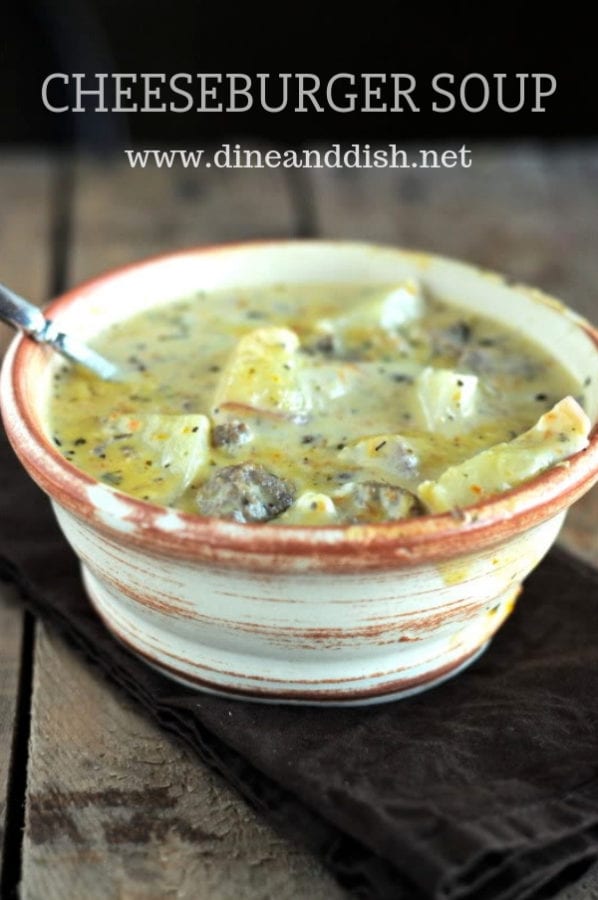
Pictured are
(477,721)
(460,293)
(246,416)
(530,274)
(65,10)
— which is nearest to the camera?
(477,721)

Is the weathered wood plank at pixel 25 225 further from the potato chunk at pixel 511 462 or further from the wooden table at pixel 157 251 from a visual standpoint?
the potato chunk at pixel 511 462

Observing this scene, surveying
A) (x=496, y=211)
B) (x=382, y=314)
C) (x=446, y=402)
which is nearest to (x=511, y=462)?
(x=446, y=402)

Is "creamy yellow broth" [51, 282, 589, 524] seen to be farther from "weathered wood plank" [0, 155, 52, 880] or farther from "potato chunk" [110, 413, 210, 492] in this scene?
"weathered wood plank" [0, 155, 52, 880]

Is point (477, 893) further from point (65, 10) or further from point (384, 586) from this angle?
point (65, 10)

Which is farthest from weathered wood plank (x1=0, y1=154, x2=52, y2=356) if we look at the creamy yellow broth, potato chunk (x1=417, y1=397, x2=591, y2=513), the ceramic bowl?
potato chunk (x1=417, y1=397, x2=591, y2=513)

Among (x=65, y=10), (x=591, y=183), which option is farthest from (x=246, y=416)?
(x=65, y=10)

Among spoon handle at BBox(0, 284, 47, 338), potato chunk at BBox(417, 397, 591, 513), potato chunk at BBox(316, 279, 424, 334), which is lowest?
potato chunk at BBox(417, 397, 591, 513)
